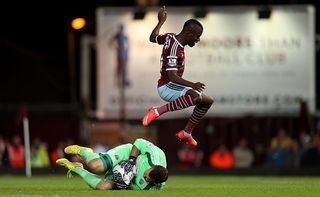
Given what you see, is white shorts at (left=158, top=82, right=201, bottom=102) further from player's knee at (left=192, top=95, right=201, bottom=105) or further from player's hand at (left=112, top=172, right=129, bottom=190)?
player's hand at (left=112, top=172, right=129, bottom=190)

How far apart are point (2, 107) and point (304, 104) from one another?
11.7 metres

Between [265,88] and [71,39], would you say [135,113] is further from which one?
[71,39]

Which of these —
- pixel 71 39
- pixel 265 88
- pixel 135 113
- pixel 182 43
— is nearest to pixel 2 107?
pixel 71 39

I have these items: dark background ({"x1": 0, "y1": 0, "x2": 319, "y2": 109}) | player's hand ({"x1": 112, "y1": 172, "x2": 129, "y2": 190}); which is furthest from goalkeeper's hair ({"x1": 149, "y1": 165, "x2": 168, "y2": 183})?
dark background ({"x1": 0, "y1": 0, "x2": 319, "y2": 109})

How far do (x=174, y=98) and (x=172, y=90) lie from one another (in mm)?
156

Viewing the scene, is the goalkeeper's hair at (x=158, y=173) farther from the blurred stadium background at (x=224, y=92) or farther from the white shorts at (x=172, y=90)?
the blurred stadium background at (x=224, y=92)

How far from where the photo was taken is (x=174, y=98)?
60.9 ft

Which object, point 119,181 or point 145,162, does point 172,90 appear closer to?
point 145,162

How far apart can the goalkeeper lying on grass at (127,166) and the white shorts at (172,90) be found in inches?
59.8

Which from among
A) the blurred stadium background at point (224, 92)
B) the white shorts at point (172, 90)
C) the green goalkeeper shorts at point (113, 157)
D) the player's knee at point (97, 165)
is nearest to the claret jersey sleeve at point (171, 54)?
the white shorts at point (172, 90)

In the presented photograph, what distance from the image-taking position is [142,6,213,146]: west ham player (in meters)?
18.2

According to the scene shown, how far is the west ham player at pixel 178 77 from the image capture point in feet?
59.6

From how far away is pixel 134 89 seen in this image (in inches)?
1334

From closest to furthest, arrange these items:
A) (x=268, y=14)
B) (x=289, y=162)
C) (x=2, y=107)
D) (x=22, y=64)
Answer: (x=289, y=162) < (x=268, y=14) < (x=2, y=107) < (x=22, y=64)
